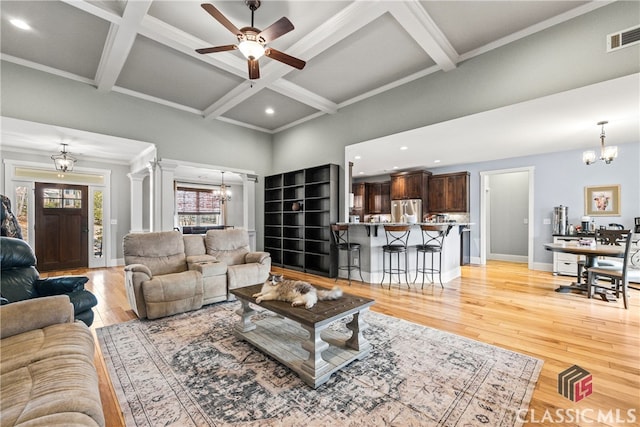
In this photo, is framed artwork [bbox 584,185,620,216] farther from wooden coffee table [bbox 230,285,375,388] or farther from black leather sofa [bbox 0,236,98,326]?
black leather sofa [bbox 0,236,98,326]

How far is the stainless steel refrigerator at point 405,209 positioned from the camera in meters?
7.79

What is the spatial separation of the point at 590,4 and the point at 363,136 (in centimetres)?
297

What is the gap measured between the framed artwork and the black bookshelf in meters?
5.15

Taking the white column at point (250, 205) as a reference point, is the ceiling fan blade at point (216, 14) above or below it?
above

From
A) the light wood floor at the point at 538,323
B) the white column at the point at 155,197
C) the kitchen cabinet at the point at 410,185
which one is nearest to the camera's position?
the light wood floor at the point at 538,323

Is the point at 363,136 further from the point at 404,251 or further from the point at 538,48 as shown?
the point at 538,48

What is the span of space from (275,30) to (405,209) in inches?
257

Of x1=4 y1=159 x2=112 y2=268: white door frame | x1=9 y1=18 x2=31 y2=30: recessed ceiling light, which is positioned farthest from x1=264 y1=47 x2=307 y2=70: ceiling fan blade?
x1=4 y1=159 x2=112 y2=268: white door frame

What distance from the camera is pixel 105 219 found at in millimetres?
6582

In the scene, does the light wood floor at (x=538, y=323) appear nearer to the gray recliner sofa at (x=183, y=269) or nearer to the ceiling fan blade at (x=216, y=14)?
the gray recliner sofa at (x=183, y=269)

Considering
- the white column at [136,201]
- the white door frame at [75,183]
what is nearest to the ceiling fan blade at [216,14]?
the white column at [136,201]

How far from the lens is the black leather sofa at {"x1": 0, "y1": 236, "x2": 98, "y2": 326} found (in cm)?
227

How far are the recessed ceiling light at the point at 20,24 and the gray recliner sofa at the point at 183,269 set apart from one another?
2.57 metres

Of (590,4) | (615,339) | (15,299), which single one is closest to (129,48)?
(15,299)
